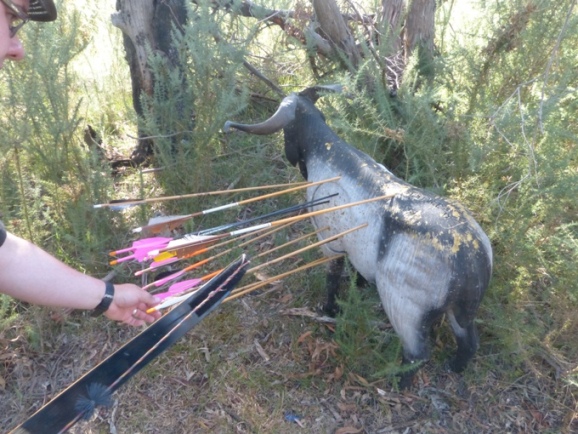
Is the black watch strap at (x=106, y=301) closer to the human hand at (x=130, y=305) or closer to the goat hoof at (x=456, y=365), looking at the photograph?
the human hand at (x=130, y=305)

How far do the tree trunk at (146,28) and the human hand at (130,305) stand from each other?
1.70m

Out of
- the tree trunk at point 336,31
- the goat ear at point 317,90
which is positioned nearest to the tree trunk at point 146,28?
the tree trunk at point 336,31

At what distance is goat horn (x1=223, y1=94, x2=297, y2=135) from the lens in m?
2.54

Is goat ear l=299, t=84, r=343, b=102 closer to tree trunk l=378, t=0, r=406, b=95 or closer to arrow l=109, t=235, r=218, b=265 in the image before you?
tree trunk l=378, t=0, r=406, b=95

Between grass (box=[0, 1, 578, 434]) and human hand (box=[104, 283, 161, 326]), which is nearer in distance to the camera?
human hand (box=[104, 283, 161, 326])

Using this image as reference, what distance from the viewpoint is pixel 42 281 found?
5.69 feet

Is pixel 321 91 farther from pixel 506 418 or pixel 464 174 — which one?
pixel 506 418

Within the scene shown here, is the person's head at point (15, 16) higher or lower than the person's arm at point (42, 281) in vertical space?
higher

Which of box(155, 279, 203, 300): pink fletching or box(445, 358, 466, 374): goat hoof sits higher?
box(155, 279, 203, 300): pink fletching

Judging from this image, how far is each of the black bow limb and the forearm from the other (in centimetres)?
25

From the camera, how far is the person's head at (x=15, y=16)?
157 cm

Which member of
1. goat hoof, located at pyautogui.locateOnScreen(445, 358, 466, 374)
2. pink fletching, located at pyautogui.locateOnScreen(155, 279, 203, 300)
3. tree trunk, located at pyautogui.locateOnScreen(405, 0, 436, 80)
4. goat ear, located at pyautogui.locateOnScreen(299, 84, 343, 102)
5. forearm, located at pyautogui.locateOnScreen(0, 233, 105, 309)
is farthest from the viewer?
tree trunk, located at pyautogui.locateOnScreen(405, 0, 436, 80)

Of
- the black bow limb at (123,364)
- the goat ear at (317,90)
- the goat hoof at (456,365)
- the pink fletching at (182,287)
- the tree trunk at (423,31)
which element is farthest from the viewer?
the tree trunk at (423,31)

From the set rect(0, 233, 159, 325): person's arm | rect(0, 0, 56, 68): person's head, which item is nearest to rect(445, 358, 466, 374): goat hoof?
rect(0, 233, 159, 325): person's arm
